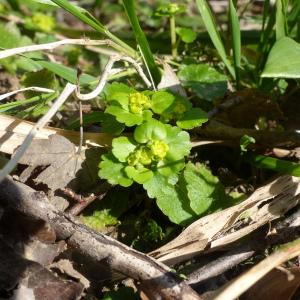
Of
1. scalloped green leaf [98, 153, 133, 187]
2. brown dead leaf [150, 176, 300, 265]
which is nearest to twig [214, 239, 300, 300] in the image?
brown dead leaf [150, 176, 300, 265]

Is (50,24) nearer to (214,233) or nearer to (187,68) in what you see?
(187,68)

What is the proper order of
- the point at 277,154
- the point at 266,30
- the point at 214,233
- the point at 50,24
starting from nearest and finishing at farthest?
the point at 214,233 < the point at 277,154 < the point at 266,30 < the point at 50,24

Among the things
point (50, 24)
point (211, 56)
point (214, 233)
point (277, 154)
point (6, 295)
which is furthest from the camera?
point (50, 24)

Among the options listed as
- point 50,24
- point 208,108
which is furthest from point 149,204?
point 50,24

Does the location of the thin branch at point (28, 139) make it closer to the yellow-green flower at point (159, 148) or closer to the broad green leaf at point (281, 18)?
the yellow-green flower at point (159, 148)

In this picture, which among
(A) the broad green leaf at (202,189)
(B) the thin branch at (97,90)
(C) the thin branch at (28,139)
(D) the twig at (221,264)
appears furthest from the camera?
(A) the broad green leaf at (202,189)

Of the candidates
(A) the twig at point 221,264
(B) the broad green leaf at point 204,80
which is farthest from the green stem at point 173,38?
(A) the twig at point 221,264
